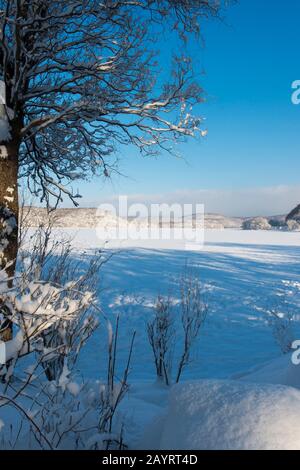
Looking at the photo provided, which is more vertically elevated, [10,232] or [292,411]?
[10,232]

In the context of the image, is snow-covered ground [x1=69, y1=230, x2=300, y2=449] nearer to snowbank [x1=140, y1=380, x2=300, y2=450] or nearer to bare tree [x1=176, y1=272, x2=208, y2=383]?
snowbank [x1=140, y1=380, x2=300, y2=450]

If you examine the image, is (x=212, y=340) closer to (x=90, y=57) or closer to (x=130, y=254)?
(x=90, y=57)

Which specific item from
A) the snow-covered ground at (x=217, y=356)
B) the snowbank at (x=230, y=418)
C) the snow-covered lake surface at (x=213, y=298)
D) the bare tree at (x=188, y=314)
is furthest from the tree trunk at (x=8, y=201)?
the bare tree at (x=188, y=314)

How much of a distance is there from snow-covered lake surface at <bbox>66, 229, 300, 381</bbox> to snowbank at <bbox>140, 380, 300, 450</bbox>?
11.7 ft

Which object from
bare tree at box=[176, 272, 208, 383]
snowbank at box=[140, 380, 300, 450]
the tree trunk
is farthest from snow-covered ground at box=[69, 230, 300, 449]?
the tree trunk

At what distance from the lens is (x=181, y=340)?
10195 mm

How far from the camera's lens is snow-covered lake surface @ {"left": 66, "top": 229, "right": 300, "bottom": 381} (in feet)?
28.8

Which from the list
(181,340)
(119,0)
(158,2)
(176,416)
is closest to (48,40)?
(119,0)

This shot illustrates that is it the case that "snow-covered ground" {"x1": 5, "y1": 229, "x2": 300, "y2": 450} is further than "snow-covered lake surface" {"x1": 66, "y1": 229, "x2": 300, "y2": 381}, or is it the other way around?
"snow-covered lake surface" {"x1": 66, "y1": 229, "x2": 300, "y2": 381}

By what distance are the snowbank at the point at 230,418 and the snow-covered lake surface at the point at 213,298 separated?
Answer: 357 centimetres

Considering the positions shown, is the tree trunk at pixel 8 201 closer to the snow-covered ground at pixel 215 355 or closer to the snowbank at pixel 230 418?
the snow-covered ground at pixel 215 355

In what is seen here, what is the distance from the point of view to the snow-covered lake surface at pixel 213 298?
8.79m

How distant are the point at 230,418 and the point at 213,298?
1120cm
